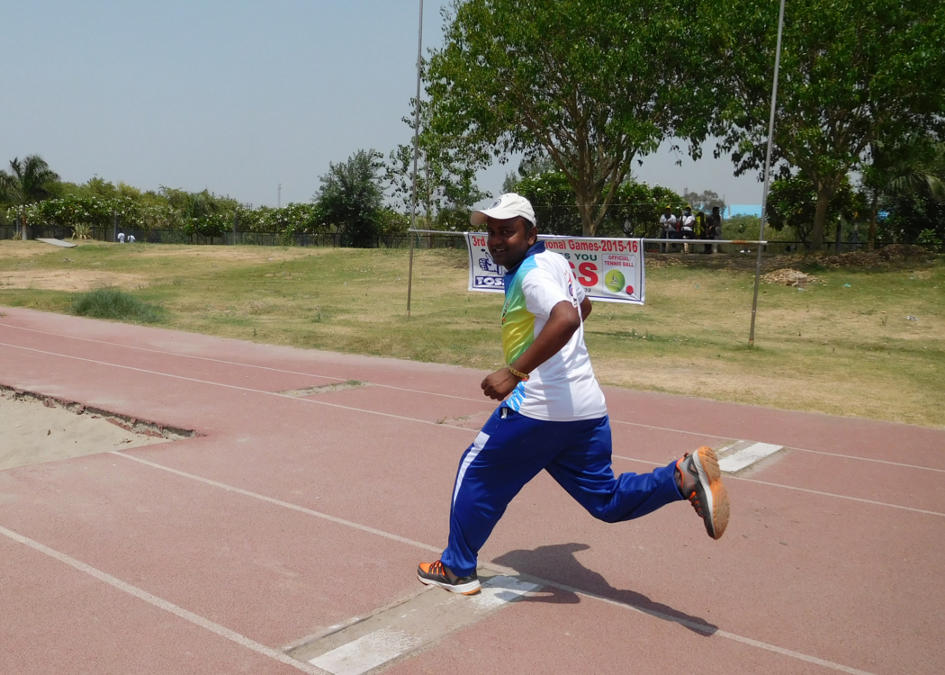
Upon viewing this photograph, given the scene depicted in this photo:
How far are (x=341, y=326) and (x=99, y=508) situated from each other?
477 inches

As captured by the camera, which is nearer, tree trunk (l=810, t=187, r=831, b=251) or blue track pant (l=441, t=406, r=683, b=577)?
blue track pant (l=441, t=406, r=683, b=577)

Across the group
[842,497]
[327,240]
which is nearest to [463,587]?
[842,497]

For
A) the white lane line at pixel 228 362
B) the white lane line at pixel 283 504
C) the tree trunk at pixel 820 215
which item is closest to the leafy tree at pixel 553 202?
the tree trunk at pixel 820 215

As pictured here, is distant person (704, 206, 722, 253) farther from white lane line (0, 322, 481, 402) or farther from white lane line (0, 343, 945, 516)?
white lane line (0, 343, 945, 516)

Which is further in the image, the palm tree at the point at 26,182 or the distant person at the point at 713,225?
the palm tree at the point at 26,182

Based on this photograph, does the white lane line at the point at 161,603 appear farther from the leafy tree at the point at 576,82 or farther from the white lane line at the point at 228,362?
the leafy tree at the point at 576,82

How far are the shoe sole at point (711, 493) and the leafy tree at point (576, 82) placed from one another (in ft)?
78.8

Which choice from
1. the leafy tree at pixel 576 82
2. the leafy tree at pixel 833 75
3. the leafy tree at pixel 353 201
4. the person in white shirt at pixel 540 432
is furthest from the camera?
the leafy tree at pixel 353 201

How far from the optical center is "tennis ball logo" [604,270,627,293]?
47.3ft

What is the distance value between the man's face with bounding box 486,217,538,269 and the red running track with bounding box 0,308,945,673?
170 centimetres

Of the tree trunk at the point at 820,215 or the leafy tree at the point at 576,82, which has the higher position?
the leafy tree at the point at 576,82

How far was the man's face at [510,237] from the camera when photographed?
3961 millimetres

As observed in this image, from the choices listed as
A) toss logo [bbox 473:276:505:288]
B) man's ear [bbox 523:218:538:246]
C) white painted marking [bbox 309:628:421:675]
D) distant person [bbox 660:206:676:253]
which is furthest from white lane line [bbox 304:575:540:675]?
distant person [bbox 660:206:676:253]

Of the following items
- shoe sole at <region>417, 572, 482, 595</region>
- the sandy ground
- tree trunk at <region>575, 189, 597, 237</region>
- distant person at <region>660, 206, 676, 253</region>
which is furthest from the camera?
tree trunk at <region>575, 189, 597, 237</region>
